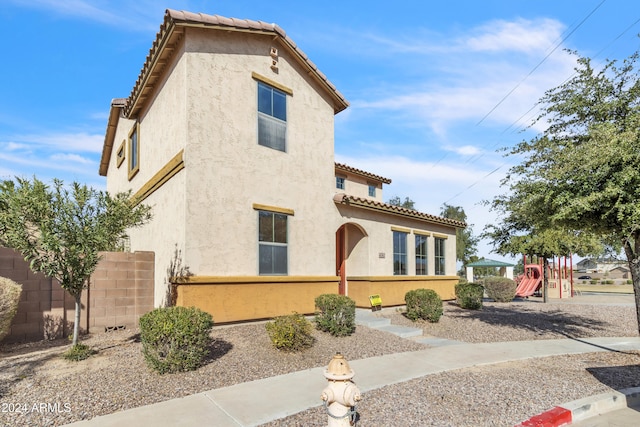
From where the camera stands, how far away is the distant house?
31.8 ft

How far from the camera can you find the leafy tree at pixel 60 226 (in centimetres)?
701

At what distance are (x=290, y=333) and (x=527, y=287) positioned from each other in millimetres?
23464

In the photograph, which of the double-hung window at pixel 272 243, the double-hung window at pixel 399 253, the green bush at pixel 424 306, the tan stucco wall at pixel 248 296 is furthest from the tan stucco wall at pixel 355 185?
the tan stucco wall at pixel 248 296

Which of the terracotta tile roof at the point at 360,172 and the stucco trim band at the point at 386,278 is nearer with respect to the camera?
the stucco trim band at the point at 386,278

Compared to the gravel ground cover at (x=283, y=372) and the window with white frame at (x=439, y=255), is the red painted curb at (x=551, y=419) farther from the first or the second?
the window with white frame at (x=439, y=255)

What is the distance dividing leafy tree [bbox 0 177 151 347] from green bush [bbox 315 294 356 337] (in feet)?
16.3

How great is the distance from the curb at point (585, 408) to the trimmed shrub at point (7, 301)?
28.7 ft

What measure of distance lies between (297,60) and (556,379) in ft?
34.4

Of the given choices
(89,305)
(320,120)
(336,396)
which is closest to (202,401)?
(336,396)

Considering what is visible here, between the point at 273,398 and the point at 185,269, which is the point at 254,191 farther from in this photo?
the point at 273,398

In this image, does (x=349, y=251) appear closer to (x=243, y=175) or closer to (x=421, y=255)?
(x=421, y=255)

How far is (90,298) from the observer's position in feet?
30.9

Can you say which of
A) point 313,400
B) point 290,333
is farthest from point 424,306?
point 313,400

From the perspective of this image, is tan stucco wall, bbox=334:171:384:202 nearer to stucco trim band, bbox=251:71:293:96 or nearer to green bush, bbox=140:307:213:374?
stucco trim band, bbox=251:71:293:96
